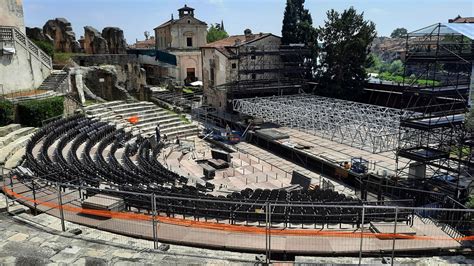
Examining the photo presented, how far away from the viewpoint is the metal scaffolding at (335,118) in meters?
25.6

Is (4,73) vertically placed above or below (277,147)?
above

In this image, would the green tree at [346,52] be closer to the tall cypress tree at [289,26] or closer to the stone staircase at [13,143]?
the tall cypress tree at [289,26]

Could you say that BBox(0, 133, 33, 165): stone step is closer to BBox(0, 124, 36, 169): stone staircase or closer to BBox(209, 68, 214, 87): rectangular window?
BBox(0, 124, 36, 169): stone staircase

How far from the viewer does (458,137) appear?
17297 mm

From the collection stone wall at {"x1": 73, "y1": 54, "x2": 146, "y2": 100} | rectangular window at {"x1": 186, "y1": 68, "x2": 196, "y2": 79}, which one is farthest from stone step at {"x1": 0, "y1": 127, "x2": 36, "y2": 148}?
rectangular window at {"x1": 186, "y1": 68, "x2": 196, "y2": 79}

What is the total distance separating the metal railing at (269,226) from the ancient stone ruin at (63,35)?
34115 millimetres

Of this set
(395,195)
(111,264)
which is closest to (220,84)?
(395,195)

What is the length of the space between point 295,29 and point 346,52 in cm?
682

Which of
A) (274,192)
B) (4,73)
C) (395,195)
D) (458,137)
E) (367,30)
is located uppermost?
(367,30)

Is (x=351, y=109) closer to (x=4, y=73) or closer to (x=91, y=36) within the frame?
(x=4, y=73)

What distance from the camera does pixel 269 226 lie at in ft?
27.3

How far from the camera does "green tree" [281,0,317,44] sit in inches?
1690

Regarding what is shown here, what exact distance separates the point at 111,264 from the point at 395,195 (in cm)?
1611

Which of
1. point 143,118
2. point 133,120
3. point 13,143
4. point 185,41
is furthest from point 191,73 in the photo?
point 13,143
